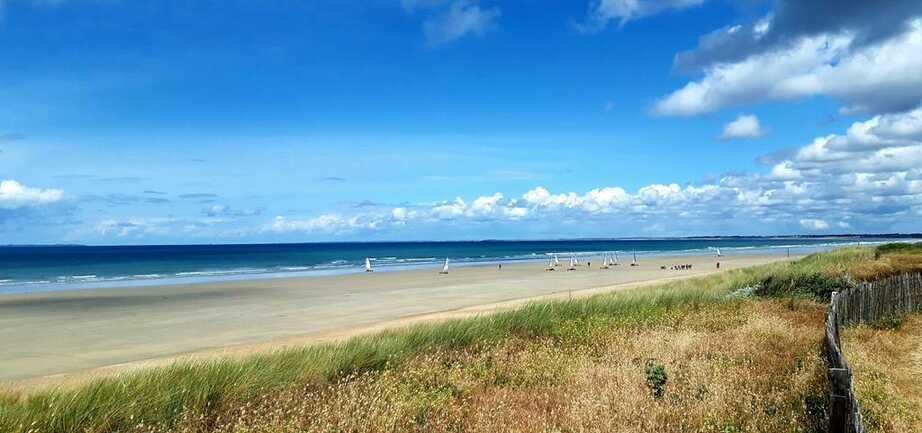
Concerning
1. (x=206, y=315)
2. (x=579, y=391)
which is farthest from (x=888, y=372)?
(x=206, y=315)

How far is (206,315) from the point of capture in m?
24.4

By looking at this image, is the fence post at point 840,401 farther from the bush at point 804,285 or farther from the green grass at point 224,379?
the bush at point 804,285

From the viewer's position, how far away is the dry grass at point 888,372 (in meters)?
7.27

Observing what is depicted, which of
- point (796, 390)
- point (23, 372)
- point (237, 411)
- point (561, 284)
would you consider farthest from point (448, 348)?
point (561, 284)

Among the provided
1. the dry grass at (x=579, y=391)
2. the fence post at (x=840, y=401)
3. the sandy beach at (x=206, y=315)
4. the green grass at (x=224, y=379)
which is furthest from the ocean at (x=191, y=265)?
the fence post at (x=840, y=401)

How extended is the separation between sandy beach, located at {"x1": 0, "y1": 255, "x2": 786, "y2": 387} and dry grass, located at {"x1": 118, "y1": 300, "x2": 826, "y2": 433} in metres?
5.53

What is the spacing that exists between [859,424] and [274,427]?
484cm

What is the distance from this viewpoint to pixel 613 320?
1365 cm

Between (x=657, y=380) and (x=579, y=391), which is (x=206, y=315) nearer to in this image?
(x=579, y=391)

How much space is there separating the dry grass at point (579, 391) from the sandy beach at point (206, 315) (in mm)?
5527

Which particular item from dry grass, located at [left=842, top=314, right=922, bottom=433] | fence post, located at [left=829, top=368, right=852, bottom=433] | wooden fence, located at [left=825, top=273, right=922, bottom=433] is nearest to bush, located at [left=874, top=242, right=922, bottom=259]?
wooden fence, located at [left=825, top=273, right=922, bottom=433]

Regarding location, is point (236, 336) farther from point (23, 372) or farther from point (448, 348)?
point (448, 348)

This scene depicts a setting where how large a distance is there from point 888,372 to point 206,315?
2074cm

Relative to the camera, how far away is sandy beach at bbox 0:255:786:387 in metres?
15.9
